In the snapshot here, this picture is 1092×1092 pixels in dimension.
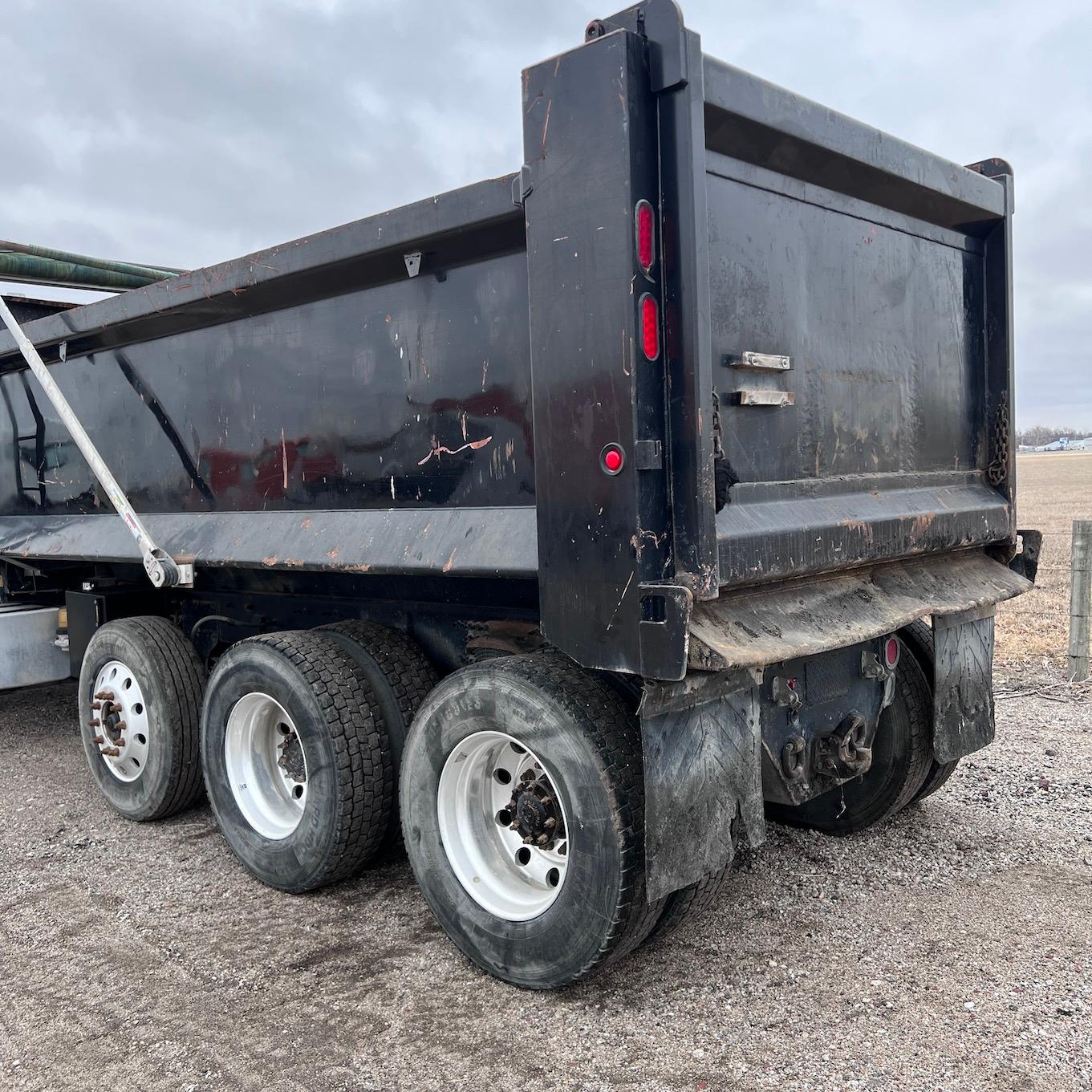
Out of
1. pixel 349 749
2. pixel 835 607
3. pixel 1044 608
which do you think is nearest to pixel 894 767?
pixel 835 607

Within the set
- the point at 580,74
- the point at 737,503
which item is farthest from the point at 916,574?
the point at 580,74

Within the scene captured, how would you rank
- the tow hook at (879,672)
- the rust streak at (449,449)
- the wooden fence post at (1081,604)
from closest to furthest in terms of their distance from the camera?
the rust streak at (449,449), the tow hook at (879,672), the wooden fence post at (1081,604)

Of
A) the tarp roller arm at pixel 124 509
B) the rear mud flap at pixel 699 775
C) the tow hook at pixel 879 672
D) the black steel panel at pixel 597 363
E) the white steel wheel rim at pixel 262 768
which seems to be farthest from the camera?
the tarp roller arm at pixel 124 509

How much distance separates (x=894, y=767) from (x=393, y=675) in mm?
2101

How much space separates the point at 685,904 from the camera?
309 centimetres

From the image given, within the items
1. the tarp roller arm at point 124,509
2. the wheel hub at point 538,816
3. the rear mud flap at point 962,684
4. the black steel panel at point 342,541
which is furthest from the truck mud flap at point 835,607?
the tarp roller arm at point 124,509

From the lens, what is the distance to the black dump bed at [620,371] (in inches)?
106

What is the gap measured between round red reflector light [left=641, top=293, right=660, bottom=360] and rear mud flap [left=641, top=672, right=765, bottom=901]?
0.90 metres

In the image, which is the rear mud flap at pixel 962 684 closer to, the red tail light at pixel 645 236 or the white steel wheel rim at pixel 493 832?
the white steel wheel rim at pixel 493 832

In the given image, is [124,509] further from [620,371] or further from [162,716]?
[620,371]

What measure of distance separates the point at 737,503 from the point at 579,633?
0.61 metres

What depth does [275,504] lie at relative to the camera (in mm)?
4074

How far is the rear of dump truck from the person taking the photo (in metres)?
2.72

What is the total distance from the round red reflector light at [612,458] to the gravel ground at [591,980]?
1.59 metres
